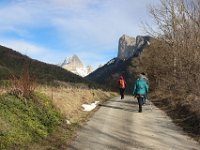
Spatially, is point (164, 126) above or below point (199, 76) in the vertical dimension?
below

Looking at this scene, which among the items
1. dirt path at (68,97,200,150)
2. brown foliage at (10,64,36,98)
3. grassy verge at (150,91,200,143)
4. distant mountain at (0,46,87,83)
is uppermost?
distant mountain at (0,46,87,83)

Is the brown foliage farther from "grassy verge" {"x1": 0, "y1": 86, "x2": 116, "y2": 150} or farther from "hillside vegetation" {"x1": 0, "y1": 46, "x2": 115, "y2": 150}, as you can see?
"grassy verge" {"x1": 0, "y1": 86, "x2": 116, "y2": 150}

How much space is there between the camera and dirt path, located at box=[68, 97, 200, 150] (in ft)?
42.5

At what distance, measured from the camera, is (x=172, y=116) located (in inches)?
819

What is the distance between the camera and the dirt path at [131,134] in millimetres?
12953

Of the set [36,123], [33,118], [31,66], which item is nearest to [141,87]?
[33,118]

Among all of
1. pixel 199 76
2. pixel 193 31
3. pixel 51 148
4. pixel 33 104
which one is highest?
pixel 193 31

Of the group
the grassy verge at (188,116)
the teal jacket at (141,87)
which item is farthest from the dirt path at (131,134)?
the teal jacket at (141,87)

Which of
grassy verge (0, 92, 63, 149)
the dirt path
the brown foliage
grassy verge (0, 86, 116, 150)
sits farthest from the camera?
the brown foliage

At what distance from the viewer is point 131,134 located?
14984 millimetres

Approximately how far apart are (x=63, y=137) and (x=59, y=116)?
262 centimetres

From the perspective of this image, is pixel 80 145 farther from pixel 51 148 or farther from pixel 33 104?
pixel 33 104

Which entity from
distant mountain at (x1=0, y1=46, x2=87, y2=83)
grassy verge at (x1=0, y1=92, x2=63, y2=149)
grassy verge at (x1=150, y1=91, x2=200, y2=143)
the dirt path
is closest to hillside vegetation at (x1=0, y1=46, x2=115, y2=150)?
grassy verge at (x1=0, y1=92, x2=63, y2=149)

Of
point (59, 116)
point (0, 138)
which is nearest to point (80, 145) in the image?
point (0, 138)
